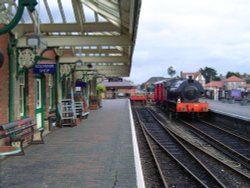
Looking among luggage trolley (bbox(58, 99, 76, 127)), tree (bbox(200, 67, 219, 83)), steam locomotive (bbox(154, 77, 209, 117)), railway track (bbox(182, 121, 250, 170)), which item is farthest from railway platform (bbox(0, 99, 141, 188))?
tree (bbox(200, 67, 219, 83))

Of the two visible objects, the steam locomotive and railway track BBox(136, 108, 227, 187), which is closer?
railway track BBox(136, 108, 227, 187)

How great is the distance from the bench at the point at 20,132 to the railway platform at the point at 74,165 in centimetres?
32

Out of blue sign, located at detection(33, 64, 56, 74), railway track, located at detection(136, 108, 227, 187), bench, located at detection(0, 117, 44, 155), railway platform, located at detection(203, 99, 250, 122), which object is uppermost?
blue sign, located at detection(33, 64, 56, 74)

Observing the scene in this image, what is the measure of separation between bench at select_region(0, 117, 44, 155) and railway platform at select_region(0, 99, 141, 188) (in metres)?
0.32

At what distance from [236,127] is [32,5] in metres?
16.0

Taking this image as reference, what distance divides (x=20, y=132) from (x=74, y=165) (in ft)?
7.83

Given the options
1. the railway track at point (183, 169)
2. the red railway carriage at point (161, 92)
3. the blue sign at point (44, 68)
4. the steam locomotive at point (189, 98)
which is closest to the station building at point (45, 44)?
the blue sign at point (44, 68)

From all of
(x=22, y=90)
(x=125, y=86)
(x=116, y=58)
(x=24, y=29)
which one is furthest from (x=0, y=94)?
(x=125, y=86)

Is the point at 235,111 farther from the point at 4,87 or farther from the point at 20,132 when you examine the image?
the point at 4,87

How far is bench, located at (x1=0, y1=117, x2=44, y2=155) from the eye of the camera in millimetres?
8555

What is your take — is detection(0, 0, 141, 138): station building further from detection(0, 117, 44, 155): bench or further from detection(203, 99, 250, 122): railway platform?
detection(203, 99, 250, 122): railway platform

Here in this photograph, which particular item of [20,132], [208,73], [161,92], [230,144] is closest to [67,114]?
[230,144]

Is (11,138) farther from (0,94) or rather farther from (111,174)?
(111,174)

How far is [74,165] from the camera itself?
780 cm
